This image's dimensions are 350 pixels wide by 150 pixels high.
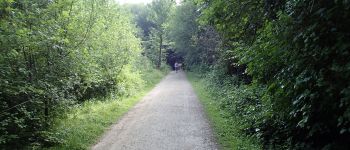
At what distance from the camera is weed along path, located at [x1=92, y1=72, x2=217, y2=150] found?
8.27 metres

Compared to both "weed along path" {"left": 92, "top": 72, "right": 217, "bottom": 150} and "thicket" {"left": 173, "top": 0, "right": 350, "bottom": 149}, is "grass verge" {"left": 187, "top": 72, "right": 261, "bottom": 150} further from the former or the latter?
"thicket" {"left": 173, "top": 0, "right": 350, "bottom": 149}

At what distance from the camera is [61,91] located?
8734mm

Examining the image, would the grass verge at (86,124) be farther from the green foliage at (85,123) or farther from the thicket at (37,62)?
the thicket at (37,62)

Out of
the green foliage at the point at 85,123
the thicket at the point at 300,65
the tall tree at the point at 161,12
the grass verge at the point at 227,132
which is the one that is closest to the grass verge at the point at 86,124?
the green foliage at the point at 85,123

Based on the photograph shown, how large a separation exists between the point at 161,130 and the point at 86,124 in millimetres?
2547

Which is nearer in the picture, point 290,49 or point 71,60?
point 290,49

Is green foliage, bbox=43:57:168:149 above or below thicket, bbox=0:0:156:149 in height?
below

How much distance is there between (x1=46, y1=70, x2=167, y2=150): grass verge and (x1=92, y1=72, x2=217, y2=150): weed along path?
320 millimetres

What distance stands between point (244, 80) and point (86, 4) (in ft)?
26.6

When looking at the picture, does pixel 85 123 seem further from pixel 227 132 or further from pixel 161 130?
pixel 227 132

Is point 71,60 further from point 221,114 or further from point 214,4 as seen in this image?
point 221,114

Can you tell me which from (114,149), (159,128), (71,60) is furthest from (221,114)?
(71,60)

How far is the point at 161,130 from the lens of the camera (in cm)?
982

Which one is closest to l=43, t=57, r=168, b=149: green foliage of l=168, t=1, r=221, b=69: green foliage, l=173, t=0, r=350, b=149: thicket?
l=173, t=0, r=350, b=149: thicket
